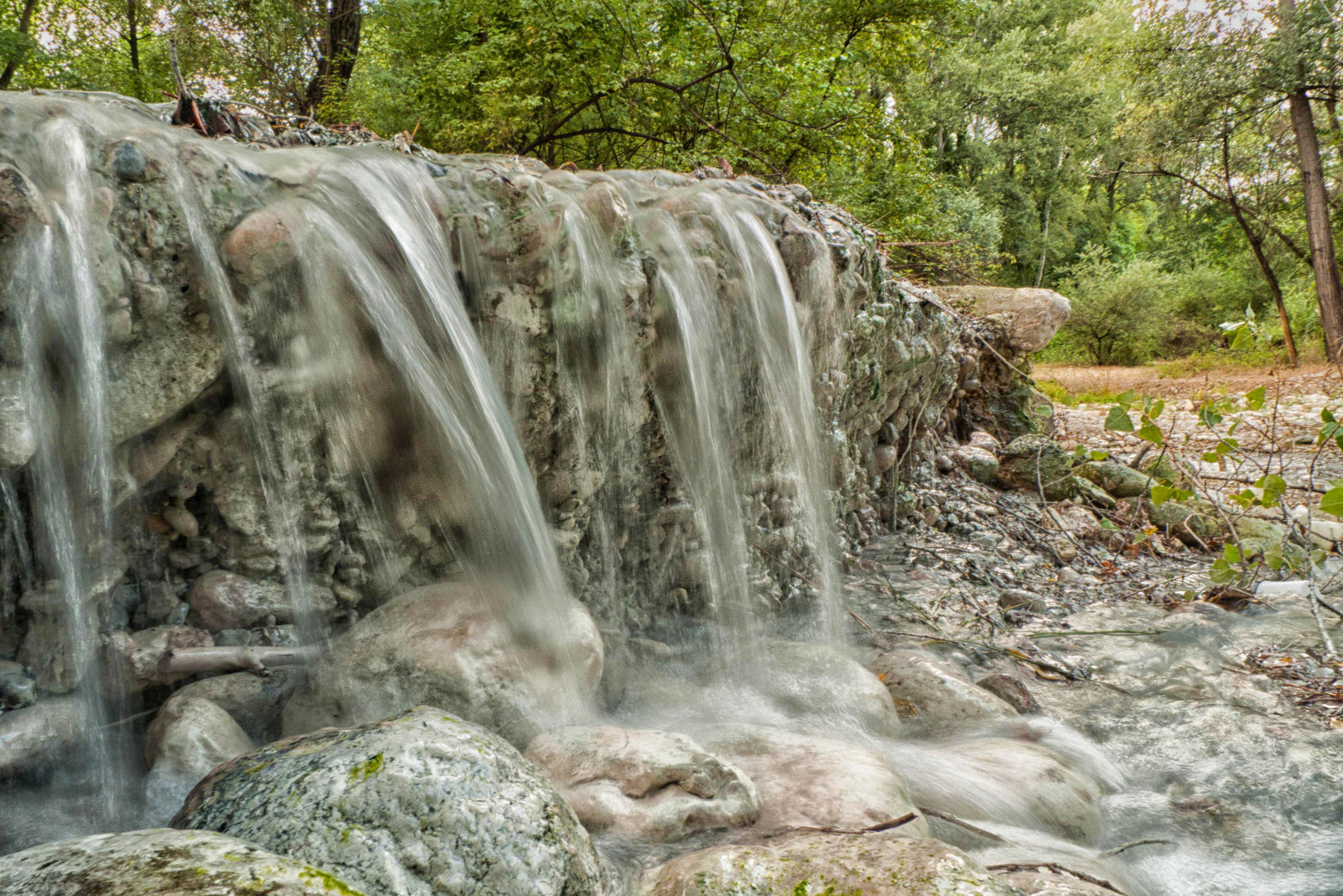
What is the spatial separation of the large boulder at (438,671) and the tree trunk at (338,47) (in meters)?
9.05

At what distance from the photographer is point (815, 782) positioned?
2.49 meters

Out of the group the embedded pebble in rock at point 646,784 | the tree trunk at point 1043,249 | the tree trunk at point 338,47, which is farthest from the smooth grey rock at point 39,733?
the tree trunk at point 1043,249

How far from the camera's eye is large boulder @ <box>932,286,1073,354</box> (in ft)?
29.0

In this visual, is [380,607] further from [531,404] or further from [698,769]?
[698,769]

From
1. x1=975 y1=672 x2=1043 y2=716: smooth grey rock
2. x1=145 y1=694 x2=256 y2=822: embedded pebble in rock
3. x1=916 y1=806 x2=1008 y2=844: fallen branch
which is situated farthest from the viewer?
x1=975 y1=672 x2=1043 y2=716: smooth grey rock

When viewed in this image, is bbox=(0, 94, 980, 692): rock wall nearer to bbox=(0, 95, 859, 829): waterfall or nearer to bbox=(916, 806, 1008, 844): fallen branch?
bbox=(0, 95, 859, 829): waterfall

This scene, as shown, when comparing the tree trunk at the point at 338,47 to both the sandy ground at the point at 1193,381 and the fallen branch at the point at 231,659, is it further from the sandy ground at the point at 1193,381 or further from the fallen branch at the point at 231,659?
the sandy ground at the point at 1193,381

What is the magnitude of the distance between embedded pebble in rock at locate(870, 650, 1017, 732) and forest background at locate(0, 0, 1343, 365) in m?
2.16

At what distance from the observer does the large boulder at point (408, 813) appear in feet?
5.35

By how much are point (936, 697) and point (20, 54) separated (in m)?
14.4

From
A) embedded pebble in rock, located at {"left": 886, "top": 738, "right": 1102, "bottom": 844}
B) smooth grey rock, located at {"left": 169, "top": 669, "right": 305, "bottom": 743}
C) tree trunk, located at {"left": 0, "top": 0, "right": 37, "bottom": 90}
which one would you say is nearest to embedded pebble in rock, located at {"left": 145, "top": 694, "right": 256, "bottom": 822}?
smooth grey rock, located at {"left": 169, "top": 669, "right": 305, "bottom": 743}

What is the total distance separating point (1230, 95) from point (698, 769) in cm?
1864

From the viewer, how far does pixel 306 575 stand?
2861mm

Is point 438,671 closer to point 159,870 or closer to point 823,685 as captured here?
point 159,870
